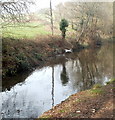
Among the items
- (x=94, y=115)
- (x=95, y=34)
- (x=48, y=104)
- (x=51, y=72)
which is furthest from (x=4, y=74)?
(x=95, y=34)

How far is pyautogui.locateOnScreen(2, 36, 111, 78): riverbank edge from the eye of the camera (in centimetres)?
2052

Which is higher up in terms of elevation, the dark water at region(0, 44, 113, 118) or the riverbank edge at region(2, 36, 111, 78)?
the riverbank edge at region(2, 36, 111, 78)

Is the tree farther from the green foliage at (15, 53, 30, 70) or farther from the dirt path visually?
the dirt path

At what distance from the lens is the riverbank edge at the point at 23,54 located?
2052 cm

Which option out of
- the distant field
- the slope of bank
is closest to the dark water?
the slope of bank

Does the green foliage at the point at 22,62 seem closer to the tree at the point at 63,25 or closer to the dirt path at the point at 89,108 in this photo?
the dirt path at the point at 89,108

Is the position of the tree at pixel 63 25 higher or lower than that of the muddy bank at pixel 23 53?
higher

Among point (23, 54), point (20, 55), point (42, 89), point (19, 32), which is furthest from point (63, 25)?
point (42, 89)

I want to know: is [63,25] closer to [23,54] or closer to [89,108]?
[23,54]

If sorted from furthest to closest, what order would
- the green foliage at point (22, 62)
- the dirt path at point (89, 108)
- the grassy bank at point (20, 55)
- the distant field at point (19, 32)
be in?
the distant field at point (19, 32), the green foliage at point (22, 62), the grassy bank at point (20, 55), the dirt path at point (89, 108)

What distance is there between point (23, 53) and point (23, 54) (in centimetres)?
58

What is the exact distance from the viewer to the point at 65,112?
1001 centimetres

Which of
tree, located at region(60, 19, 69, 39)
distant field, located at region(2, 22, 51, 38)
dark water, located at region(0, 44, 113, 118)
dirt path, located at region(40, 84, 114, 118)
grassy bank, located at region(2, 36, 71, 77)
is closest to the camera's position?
dirt path, located at region(40, 84, 114, 118)

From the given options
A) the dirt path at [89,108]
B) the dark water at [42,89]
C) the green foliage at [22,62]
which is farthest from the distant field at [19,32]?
the dirt path at [89,108]
